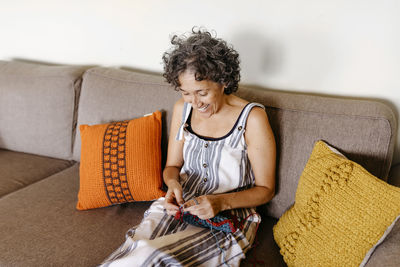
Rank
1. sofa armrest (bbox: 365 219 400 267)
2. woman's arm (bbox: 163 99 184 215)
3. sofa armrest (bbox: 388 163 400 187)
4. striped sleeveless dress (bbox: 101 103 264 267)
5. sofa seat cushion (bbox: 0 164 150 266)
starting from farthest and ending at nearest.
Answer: woman's arm (bbox: 163 99 184 215) → sofa armrest (bbox: 388 163 400 187) → sofa seat cushion (bbox: 0 164 150 266) → striped sleeveless dress (bbox: 101 103 264 267) → sofa armrest (bbox: 365 219 400 267)

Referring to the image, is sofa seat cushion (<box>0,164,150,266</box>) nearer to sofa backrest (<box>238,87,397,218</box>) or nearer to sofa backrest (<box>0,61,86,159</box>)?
sofa backrest (<box>0,61,86,159</box>)

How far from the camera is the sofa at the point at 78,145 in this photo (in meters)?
1.22

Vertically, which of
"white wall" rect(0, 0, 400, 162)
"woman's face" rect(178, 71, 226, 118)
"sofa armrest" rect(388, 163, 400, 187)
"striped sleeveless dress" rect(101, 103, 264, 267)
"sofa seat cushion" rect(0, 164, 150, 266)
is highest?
"white wall" rect(0, 0, 400, 162)

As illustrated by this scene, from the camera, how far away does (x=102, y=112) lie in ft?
5.52

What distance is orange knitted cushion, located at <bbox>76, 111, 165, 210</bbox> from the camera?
1.41 m

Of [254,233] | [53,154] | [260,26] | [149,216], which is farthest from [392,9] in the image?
[53,154]

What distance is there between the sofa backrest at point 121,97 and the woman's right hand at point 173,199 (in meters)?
0.33

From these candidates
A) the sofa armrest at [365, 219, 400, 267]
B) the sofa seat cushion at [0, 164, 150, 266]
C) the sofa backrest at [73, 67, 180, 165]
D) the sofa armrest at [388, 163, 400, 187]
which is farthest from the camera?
the sofa backrest at [73, 67, 180, 165]

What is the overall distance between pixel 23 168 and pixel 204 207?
1.13 metres

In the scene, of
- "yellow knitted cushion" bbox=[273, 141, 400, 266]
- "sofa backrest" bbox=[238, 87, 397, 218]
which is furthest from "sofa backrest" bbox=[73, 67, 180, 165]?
"yellow knitted cushion" bbox=[273, 141, 400, 266]

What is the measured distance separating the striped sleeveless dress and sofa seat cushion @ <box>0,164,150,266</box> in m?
0.12

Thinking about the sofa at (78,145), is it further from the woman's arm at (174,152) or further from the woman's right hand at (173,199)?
the woman's right hand at (173,199)

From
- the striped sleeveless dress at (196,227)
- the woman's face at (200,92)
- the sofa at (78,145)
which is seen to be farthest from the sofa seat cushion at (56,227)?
the woman's face at (200,92)

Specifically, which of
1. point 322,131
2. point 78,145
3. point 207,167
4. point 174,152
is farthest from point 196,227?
point 78,145
